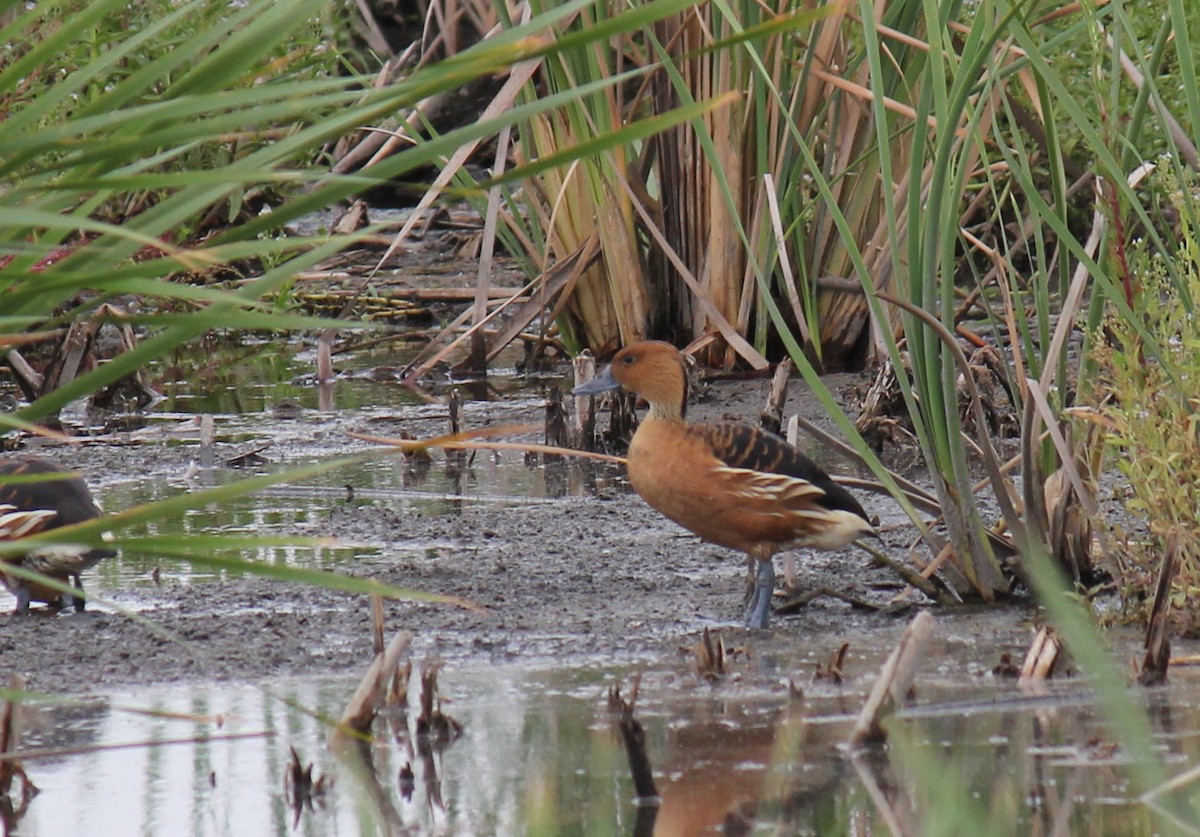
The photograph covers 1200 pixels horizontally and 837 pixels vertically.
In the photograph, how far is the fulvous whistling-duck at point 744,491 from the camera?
16.7 ft

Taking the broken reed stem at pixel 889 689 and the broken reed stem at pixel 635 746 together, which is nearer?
the broken reed stem at pixel 635 746

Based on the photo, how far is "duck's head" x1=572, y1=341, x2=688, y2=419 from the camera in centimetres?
566

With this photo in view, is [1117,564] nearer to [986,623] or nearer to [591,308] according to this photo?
[986,623]

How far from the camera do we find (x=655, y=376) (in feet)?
18.8

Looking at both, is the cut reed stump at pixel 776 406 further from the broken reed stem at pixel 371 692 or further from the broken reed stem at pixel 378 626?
the broken reed stem at pixel 371 692

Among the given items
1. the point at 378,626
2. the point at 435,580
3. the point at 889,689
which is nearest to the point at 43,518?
the point at 435,580

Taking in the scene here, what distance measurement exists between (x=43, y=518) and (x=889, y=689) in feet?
10.1

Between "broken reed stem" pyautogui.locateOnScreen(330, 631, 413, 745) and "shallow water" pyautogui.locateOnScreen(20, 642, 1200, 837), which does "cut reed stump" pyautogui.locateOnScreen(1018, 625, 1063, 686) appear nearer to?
"shallow water" pyautogui.locateOnScreen(20, 642, 1200, 837)

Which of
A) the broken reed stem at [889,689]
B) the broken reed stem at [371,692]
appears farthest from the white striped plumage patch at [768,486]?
the broken reed stem at [371,692]

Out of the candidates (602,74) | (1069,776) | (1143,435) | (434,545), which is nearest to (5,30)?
(1069,776)

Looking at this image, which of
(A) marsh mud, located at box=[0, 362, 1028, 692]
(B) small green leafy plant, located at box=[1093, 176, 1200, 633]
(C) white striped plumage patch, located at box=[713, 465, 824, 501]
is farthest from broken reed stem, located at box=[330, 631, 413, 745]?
(B) small green leafy plant, located at box=[1093, 176, 1200, 633]

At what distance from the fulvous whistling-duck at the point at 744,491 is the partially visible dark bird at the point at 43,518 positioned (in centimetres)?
171

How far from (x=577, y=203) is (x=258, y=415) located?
1959 mm

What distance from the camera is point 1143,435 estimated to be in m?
4.14
